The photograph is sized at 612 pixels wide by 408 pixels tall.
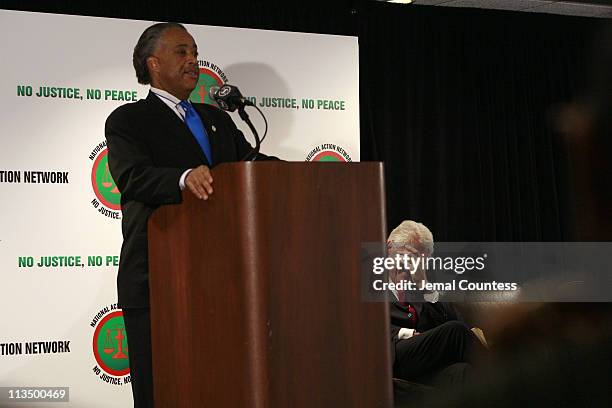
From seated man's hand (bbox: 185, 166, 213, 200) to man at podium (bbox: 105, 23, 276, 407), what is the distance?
0.13 ft

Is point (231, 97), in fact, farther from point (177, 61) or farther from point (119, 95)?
point (119, 95)

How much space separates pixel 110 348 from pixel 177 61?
2.31 m

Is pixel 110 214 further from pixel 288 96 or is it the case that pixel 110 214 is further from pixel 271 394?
pixel 271 394

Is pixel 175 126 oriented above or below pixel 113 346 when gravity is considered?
above

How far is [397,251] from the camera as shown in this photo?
4035 mm

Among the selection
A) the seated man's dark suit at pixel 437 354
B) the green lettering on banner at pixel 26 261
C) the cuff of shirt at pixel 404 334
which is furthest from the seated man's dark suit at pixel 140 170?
the green lettering on banner at pixel 26 261

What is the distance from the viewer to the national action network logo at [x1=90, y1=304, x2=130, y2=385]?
444 centimetres

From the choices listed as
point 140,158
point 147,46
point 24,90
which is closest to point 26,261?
point 24,90

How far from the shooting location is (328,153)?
16.2 ft

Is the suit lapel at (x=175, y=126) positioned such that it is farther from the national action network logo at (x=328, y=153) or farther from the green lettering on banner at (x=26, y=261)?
the national action network logo at (x=328, y=153)

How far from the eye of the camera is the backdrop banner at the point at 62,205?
4297 millimetres

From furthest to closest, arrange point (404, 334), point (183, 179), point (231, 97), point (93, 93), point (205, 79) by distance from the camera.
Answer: point (205, 79) → point (93, 93) → point (404, 334) → point (231, 97) → point (183, 179)

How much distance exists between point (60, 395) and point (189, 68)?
2.34 meters

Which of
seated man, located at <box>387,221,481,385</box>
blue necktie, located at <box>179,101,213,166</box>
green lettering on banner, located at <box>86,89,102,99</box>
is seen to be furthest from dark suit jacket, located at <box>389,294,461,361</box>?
green lettering on banner, located at <box>86,89,102,99</box>
